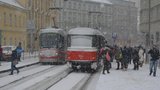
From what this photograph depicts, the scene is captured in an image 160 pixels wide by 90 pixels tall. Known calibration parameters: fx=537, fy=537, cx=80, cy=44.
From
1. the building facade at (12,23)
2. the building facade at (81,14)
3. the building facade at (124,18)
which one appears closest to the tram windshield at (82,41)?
the building facade at (12,23)

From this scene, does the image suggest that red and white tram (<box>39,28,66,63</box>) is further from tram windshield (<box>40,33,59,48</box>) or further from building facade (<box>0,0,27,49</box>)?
building facade (<box>0,0,27,49</box>)

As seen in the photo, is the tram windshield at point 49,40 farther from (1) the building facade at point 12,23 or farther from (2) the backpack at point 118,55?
(1) the building facade at point 12,23

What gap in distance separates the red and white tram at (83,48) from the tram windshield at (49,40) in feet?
27.5

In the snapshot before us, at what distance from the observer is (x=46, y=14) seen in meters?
102

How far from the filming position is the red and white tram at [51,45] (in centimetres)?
4516

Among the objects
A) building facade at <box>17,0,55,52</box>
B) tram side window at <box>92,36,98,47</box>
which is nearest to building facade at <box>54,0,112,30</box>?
building facade at <box>17,0,55,52</box>

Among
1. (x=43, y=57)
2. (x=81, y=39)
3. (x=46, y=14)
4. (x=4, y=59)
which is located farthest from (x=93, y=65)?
(x=46, y=14)

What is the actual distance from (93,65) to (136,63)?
347cm

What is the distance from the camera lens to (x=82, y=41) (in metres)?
36.4

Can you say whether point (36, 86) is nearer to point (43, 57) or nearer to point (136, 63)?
point (136, 63)

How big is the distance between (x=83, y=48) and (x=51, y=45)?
31.2ft

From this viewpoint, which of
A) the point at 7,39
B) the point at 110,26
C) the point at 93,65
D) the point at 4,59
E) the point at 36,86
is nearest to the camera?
the point at 36,86

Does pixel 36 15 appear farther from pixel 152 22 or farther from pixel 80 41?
pixel 80 41

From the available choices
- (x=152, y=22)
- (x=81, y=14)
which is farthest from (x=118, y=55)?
(x=81, y=14)
